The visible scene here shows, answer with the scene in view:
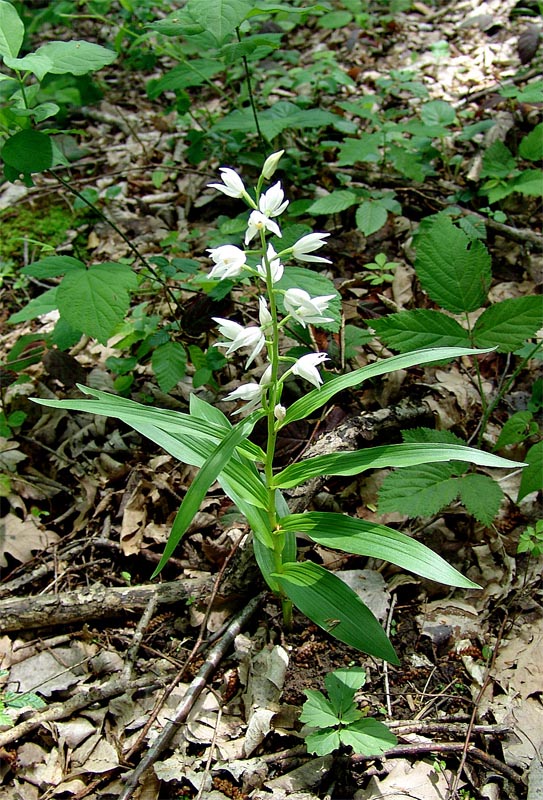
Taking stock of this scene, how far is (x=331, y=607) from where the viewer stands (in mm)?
1631

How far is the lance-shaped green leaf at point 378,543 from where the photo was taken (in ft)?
4.77

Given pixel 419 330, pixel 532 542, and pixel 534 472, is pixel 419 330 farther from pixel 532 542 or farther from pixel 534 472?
pixel 532 542

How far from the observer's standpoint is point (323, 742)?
5.08ft

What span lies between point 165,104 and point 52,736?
468 centimetres

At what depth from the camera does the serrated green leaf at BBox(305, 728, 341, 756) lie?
1.52m

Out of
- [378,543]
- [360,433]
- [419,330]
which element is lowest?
[360,433]

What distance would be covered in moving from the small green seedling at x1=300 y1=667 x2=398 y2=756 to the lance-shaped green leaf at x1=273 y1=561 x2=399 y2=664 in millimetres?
150

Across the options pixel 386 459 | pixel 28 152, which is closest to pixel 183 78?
pixel 28 152

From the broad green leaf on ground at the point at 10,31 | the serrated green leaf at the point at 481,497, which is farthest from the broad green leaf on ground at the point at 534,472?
the broad green leaf on ground at the point at 10,31

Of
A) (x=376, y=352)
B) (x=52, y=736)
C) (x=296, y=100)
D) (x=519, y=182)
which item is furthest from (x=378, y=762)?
(x=296, y=100)

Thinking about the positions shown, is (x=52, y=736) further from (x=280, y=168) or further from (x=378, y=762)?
(x=280, y=168)

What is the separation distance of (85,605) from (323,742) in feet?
3.26

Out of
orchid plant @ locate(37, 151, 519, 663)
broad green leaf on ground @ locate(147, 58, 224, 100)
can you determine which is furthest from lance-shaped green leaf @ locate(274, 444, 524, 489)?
broad green leaf on ground @ locate(147, 58, 224, 100)

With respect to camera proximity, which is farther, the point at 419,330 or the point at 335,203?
the point at 335,203
